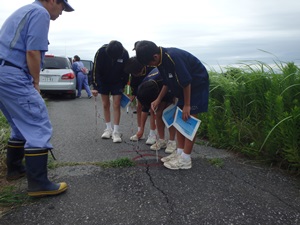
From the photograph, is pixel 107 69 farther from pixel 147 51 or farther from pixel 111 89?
pixel 147 51

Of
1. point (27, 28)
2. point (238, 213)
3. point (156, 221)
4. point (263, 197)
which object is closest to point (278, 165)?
point (263, 197)

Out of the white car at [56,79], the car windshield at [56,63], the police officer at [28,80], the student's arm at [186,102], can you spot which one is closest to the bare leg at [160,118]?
the student's arm at [186,102]

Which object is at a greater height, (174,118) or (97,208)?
(174,118)

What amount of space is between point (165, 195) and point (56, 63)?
9255mm

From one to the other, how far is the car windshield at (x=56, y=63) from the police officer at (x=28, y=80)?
8.37 m

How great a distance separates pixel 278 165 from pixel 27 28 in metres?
3.08

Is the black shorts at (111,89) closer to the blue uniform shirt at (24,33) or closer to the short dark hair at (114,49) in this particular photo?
the short dark hair at (114,49)

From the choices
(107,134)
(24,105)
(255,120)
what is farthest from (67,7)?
(255,120)

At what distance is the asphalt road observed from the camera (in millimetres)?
2232

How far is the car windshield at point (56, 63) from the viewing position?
10.4 m

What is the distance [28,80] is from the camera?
8.15ft

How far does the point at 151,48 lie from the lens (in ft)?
9.70

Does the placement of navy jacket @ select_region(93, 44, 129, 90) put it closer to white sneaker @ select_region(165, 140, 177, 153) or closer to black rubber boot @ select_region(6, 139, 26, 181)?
white sneaker @ select_region(165, 140, 177, 153)

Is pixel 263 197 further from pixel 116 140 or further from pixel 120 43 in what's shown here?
pixel 120 43
